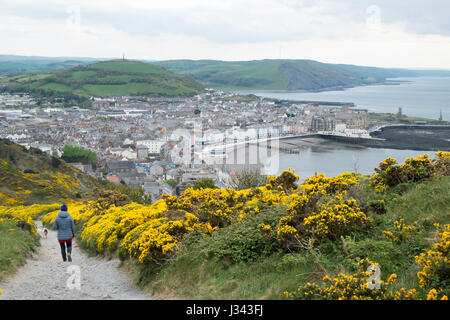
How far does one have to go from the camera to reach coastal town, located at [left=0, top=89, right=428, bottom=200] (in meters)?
75.2

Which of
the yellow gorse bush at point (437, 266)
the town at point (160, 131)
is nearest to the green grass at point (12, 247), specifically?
the yellow gorse bush at point (437, 266)

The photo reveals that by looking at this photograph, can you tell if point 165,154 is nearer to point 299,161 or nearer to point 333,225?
point 299,161

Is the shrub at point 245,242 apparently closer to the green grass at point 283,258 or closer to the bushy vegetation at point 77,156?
the green grass at point 283,258

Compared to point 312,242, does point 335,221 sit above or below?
above

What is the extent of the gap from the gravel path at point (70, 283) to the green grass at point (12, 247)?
0.15 meters

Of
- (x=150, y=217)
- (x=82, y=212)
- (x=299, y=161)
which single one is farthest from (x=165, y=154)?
(x=150, y=217)

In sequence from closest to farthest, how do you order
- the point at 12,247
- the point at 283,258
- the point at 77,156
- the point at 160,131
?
the point at 283,258 < the point at 12,247 < the point at 77,156 < the point at 160,131

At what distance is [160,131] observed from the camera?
4855 inches

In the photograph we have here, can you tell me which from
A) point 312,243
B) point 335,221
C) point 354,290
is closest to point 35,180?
point 312,243

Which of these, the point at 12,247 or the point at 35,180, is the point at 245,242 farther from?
the point at 35,180

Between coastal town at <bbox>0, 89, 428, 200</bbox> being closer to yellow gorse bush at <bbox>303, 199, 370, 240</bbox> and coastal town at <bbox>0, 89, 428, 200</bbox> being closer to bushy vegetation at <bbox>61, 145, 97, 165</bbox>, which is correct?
bushy vegetation at <bbox>61, 145, 97, 165</bbox>
